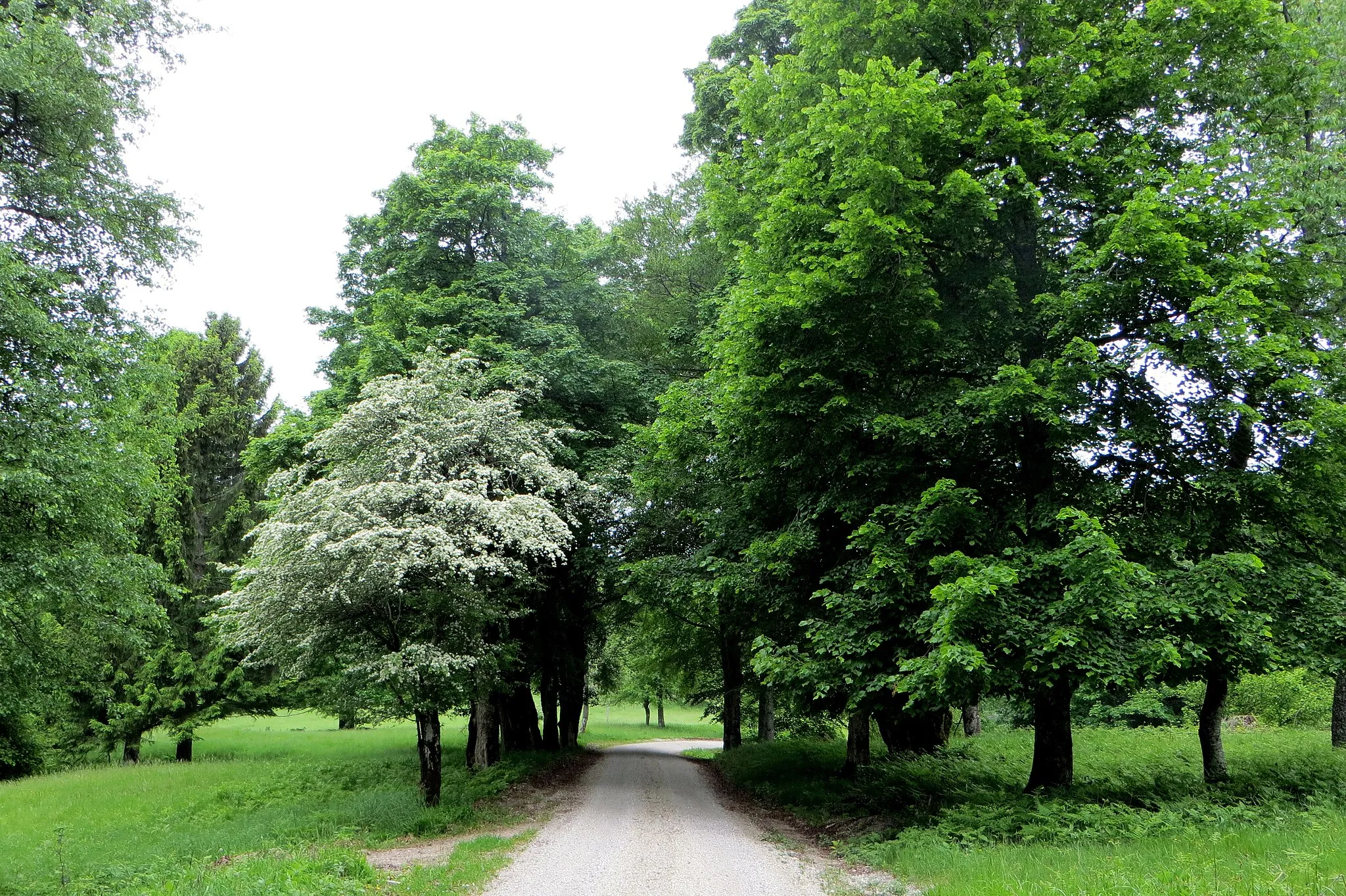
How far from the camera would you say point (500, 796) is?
1476 cm

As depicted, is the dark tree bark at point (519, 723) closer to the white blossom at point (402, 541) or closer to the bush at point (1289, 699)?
the white blossom at point (402, 541)

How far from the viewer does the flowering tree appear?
1212 cm

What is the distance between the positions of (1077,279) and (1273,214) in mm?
2320

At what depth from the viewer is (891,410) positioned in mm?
11500

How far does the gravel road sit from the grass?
0.74 metres

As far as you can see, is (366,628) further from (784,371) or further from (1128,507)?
(1128,507)

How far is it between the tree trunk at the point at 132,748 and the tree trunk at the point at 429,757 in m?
17.6

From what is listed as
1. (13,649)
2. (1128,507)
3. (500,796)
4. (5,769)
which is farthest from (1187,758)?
(5,769)

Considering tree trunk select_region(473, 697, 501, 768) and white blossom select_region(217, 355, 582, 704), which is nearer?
white blossom select_region(217, 355, 582, 704)

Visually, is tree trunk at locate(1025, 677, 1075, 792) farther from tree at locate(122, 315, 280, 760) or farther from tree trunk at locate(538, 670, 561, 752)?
tree at locate(122, 315, 280, 760)

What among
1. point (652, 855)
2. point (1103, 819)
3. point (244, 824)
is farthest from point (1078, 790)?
point (244, 824)

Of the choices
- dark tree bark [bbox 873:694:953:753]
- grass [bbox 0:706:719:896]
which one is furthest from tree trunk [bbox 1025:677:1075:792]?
grass [bbox 0:706:719:896]

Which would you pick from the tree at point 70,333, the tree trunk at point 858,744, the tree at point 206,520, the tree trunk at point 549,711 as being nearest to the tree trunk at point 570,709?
the tree trunk at point 549,711

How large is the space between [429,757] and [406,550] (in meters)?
3.88
